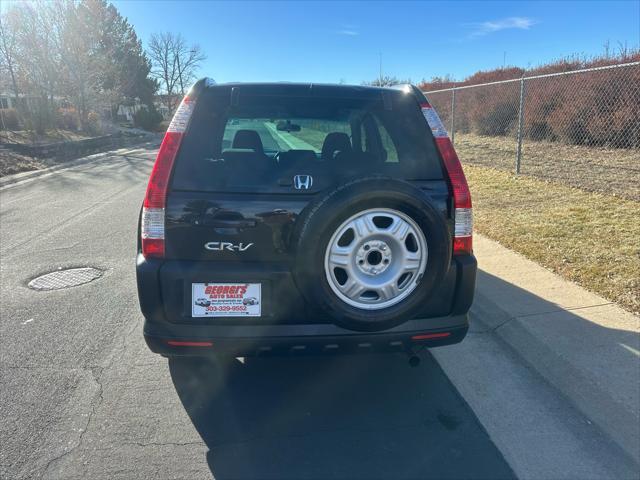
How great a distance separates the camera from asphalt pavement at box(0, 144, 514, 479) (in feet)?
8.19

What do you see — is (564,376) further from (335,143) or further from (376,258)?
(335,143)

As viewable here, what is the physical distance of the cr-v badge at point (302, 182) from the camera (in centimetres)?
261

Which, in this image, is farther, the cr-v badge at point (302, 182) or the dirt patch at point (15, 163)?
the dirt patch at point (15, 163)

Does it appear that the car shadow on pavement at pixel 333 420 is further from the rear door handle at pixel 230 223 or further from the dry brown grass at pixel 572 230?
the dry brown grass at pixel 572 230

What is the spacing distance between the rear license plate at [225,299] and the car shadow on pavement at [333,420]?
0.61 m

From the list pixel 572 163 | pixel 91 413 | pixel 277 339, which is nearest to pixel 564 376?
pixel 277 339

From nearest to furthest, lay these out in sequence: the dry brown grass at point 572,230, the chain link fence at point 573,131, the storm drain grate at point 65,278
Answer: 1. the dry brown grass at point 572,230
2. the storm drain grate at point 65,278
3. the chain link fence at point 573,131

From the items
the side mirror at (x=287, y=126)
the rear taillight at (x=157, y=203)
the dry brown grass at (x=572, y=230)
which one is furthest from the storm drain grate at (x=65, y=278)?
the dry brown grass at (x=572, y=230)

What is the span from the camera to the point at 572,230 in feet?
19.6

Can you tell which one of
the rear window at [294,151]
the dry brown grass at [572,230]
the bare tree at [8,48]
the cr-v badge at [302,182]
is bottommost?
the dry brown grass at [572,230]

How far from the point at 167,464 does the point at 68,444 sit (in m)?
0.58

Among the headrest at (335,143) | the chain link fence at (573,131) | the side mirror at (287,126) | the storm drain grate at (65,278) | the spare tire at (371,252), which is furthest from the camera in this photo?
the chain link fence at (573,131)

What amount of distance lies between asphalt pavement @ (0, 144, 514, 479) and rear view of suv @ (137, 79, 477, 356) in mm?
486

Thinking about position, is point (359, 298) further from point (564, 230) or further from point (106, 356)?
point (564, 230)
